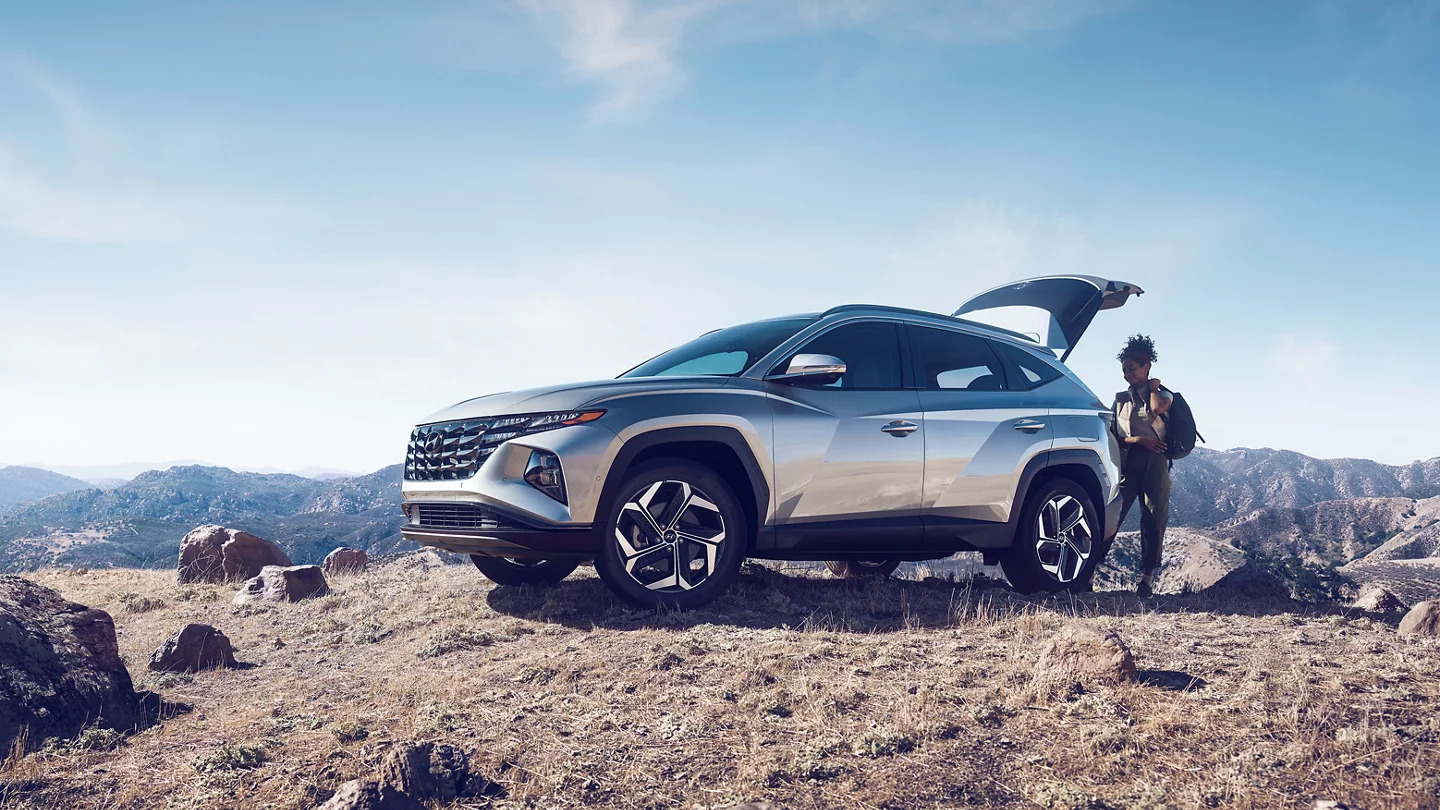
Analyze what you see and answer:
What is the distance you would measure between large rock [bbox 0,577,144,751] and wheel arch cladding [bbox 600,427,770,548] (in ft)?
8.41

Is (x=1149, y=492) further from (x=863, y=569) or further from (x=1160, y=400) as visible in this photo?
(x=863, y=569)

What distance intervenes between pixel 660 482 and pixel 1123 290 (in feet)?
16.8

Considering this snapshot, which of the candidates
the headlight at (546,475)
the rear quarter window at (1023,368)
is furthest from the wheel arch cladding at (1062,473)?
the headlight at (546,475)

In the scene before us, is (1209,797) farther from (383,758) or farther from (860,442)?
(860,442)

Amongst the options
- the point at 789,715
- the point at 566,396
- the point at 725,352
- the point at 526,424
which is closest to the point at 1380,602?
the point at 725,352

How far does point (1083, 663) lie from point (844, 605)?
2336mm

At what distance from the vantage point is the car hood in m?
5.44

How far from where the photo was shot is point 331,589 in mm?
9047

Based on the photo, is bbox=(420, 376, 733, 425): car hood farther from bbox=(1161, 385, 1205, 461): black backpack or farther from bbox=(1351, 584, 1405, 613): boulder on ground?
bbox=(1351, 584, 1405, 613): boulder on ground

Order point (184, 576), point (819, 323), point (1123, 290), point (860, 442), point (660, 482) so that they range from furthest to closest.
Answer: point (184, 576)
point (1123, 290)
point (819, 323)
point (860, 442)
point (660, 482)

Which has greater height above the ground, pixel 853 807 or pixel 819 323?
pixel 819 323

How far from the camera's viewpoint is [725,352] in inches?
258

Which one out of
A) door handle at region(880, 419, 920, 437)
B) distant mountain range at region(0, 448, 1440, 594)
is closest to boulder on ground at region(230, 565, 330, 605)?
distant mountain range at region(0, 448, 1440, 594)

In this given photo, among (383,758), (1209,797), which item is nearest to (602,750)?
(383,758)
